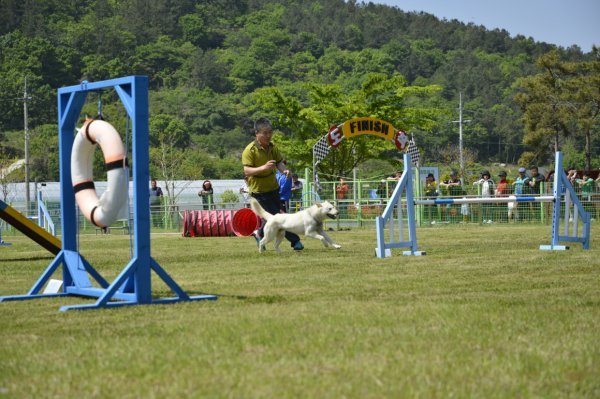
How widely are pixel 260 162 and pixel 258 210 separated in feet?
2.40

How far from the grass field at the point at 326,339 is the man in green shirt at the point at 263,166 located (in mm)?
3516

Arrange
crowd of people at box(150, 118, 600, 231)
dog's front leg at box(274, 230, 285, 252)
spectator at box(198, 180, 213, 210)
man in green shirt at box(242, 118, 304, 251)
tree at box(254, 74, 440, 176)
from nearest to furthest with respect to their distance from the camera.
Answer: man in green shirt at box(242, 118, 304, 251)
dog's front leg at box(274, 230, 285, 252)
crowd of people at box(150, 118, 600, 231)
spectator at box(198, 180, 213, 210)
tree at box(254, 74, 440, 176)

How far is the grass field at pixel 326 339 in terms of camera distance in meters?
4.02

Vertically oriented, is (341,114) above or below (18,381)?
above

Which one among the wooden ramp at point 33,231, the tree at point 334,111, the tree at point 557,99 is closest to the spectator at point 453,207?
the tree at point 334,111

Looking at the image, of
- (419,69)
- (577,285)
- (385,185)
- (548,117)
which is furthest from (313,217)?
(419,69)

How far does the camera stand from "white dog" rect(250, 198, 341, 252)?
13.4m

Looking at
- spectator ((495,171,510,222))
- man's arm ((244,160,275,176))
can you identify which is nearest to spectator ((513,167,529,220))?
spectator ((495,171,510,222))

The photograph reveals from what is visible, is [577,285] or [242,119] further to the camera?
[242,119]

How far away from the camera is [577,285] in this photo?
8.01 meters

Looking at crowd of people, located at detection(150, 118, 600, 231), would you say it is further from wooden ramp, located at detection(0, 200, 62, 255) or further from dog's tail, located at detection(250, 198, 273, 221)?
wooden ramp, located at detection(0, 200, 62, 255)

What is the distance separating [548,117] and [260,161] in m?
50.9

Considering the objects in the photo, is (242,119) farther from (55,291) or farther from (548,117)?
(55,291)

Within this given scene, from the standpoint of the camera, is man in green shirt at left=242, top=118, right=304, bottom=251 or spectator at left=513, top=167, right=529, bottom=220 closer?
man in green shirt at left=242, top=118, right=304, bottom=251
